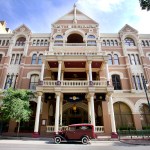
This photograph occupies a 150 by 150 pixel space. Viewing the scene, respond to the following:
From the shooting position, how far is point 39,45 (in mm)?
24703

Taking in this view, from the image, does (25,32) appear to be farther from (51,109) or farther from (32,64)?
(51,109)

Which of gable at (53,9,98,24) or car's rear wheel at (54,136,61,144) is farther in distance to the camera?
gable at (53,9,98,24)

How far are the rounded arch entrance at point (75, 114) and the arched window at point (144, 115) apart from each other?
8093mm

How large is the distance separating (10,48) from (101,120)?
19644 millimetres

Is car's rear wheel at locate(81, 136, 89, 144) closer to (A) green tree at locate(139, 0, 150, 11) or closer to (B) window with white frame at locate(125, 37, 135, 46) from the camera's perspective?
(A) green tree at locate(139, 0, 150, 11)

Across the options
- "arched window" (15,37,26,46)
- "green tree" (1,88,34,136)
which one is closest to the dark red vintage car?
"green tree" (1,88,34,136)

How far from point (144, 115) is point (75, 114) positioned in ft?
33.2

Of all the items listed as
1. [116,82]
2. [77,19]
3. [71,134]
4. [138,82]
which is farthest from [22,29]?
[138,82]

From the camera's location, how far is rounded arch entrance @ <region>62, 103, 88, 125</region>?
20234 mm

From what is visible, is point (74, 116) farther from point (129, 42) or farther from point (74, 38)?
point (129, 42)

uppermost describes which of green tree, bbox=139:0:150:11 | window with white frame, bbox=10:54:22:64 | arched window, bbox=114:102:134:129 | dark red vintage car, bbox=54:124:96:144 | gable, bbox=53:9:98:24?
gable, bbox=53:9:98:24

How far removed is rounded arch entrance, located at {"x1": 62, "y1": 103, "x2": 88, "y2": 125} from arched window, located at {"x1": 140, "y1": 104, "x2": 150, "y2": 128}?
8.09 m

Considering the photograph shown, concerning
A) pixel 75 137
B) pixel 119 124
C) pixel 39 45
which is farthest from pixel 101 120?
pixel 39 45

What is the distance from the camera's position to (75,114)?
2058cm
